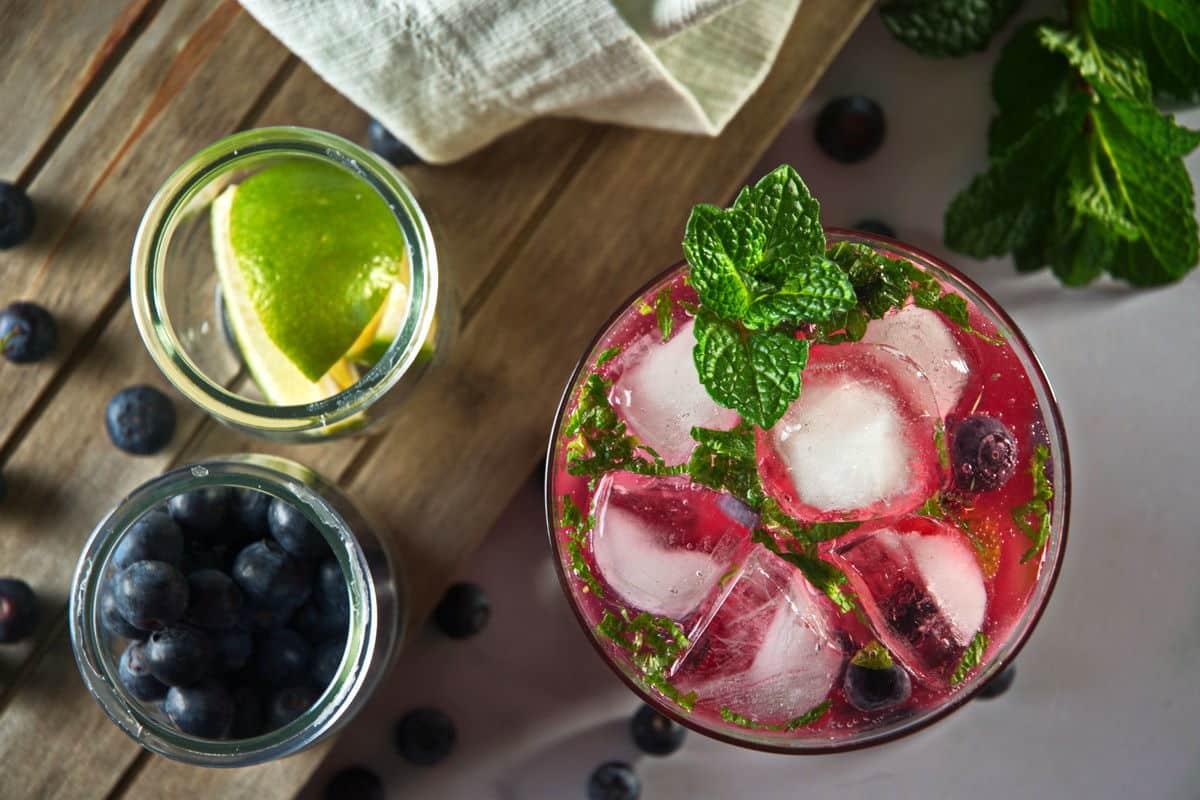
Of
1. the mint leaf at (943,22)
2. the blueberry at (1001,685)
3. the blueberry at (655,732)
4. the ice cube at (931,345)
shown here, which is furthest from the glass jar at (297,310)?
the blueberry at (1001,685)

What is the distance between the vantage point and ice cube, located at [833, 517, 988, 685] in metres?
1.00

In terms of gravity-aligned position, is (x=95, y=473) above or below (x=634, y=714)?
above

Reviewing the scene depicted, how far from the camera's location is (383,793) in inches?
58.0

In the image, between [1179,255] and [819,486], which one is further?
[1179,255]

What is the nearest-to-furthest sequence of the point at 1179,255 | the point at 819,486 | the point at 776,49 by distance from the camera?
the point at 819,486, the point at 776,49, the point at 1179,255

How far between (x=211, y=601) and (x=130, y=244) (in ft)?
1.54

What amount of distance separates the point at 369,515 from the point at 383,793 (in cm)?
41

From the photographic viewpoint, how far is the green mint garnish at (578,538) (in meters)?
1.05

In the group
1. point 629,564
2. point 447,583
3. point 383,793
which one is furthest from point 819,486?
point 383,793

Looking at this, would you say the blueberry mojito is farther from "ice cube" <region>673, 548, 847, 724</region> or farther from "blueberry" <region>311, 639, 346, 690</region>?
"blueberry" <region>311, 639, 346, 690</region>

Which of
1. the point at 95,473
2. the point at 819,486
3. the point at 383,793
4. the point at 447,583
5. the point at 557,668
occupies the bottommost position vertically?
the point at 383,793

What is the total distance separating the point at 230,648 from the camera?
1.18m

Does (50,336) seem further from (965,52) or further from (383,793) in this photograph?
(965,52)

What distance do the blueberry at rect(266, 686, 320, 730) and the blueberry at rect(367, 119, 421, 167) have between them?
0.62 m
